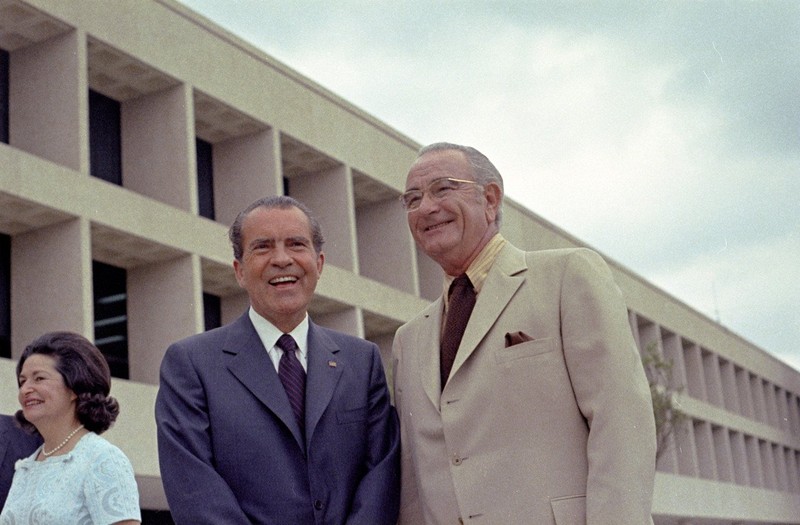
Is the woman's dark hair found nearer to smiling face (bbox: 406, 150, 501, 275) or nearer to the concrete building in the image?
smiling face (bbox: 406, 150, 501, 275)

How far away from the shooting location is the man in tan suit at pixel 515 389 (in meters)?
3.84

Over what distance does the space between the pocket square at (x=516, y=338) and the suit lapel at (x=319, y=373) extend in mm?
672

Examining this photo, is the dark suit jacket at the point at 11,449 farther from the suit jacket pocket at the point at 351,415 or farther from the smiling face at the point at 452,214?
the smiling face at the point at 452,214

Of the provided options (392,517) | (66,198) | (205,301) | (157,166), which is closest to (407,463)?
(392,517)

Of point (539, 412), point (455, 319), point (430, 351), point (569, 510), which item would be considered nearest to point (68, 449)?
point (430, 351)

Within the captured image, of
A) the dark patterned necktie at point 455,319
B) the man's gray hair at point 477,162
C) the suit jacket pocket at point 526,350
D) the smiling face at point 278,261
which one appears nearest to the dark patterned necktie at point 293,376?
the smiling face at point 278,261

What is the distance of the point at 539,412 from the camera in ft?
13.1

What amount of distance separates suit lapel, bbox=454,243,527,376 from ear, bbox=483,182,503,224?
0.17 metres

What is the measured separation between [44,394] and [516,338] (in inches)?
86.7

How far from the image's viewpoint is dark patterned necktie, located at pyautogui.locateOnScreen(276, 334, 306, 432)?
417cm

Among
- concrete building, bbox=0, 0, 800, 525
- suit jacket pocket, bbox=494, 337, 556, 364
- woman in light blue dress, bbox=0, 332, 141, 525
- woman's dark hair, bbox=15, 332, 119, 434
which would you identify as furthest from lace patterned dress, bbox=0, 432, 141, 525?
concrete building, bbox=0, 0, 800, 525

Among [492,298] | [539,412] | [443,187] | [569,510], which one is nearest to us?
[569,510]

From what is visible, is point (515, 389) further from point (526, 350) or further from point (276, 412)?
point (276, 412)

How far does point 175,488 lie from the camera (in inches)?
153
